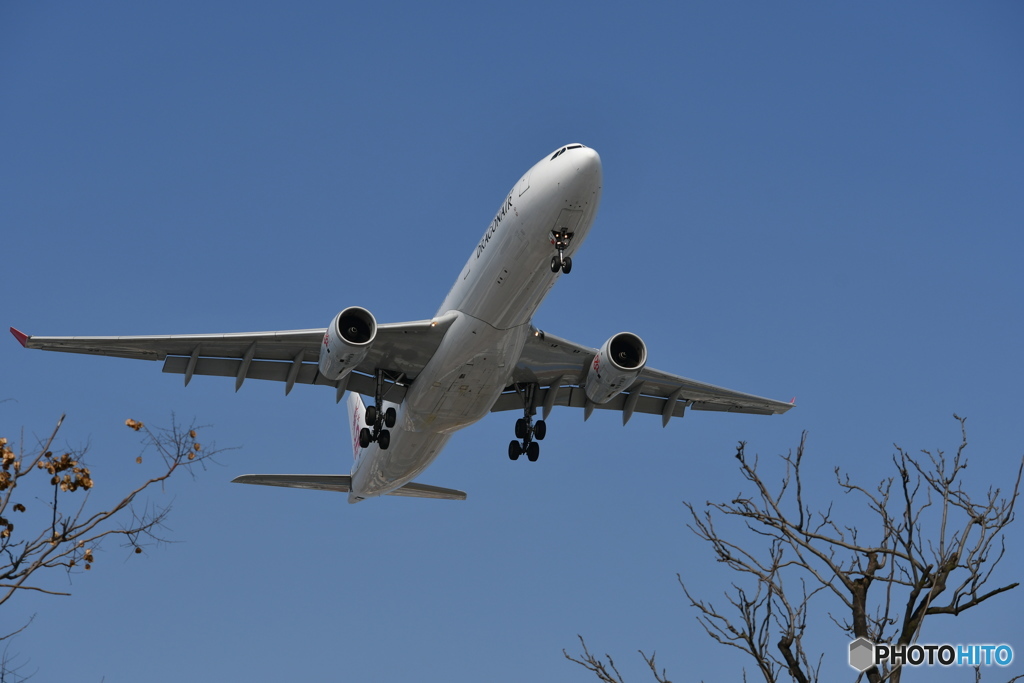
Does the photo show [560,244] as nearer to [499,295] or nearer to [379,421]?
[499,295]

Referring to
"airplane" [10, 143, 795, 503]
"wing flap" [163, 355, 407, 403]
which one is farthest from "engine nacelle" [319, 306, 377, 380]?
"wing flap" [163, 355, 407, 403]

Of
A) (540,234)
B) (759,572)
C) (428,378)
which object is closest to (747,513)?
(759,572)

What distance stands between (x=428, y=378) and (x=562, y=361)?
443 cm

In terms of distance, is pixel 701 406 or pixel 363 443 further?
pixel 701 406

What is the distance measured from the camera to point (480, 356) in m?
21.5

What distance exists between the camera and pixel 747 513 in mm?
8422

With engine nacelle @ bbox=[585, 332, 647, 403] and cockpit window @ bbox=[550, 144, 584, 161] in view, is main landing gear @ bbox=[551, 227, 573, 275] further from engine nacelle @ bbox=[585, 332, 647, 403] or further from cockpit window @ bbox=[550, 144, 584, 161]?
engine nacelle @ bbox=[585, 332, 647, 403]

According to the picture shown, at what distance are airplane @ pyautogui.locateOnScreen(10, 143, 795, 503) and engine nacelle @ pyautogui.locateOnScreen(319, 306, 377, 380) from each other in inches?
1.1

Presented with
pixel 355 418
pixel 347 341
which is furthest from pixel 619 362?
pixel 355 418

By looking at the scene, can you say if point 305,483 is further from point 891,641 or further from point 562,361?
point 891,641

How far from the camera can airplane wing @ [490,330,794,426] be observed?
25.0 m

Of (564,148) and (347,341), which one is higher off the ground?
(564,148)

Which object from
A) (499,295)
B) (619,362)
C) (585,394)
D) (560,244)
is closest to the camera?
(560,244)

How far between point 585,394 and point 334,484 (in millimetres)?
8961
